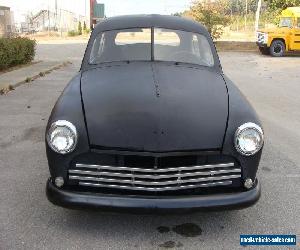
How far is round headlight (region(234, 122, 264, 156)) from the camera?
323 centimetres

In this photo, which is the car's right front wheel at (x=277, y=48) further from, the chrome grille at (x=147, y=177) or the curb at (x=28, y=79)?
the chrome grille at (x=147, y=177)

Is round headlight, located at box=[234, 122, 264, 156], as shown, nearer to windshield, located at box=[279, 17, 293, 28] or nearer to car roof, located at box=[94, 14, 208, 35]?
car roof, located at box=[94, 14, 208, 35]

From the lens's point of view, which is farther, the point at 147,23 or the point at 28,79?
the point at 28,79

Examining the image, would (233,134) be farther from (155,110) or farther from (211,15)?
(211,15)

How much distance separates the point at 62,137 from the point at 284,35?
70.2 feet

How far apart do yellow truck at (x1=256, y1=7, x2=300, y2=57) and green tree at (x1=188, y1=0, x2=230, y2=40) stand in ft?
21.4

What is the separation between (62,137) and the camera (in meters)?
3.19

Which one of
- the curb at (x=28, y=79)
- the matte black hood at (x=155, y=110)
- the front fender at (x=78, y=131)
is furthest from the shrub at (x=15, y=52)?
the front fender at (x=78, y=131)

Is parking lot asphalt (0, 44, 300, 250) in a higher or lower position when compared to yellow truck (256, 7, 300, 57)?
lower

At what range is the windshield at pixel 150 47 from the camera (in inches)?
185

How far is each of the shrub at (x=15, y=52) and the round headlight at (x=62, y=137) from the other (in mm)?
10896

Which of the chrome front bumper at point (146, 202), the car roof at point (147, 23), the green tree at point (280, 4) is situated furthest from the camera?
the green tree at point (280, 4)

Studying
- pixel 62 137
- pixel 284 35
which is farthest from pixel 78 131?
pixel 284 35

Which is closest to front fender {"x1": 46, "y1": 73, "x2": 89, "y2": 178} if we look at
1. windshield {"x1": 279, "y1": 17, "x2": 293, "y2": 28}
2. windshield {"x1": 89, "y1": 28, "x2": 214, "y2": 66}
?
windshield {"x1": 89, "y1": 28, "x2": 214, "y2": 66}
